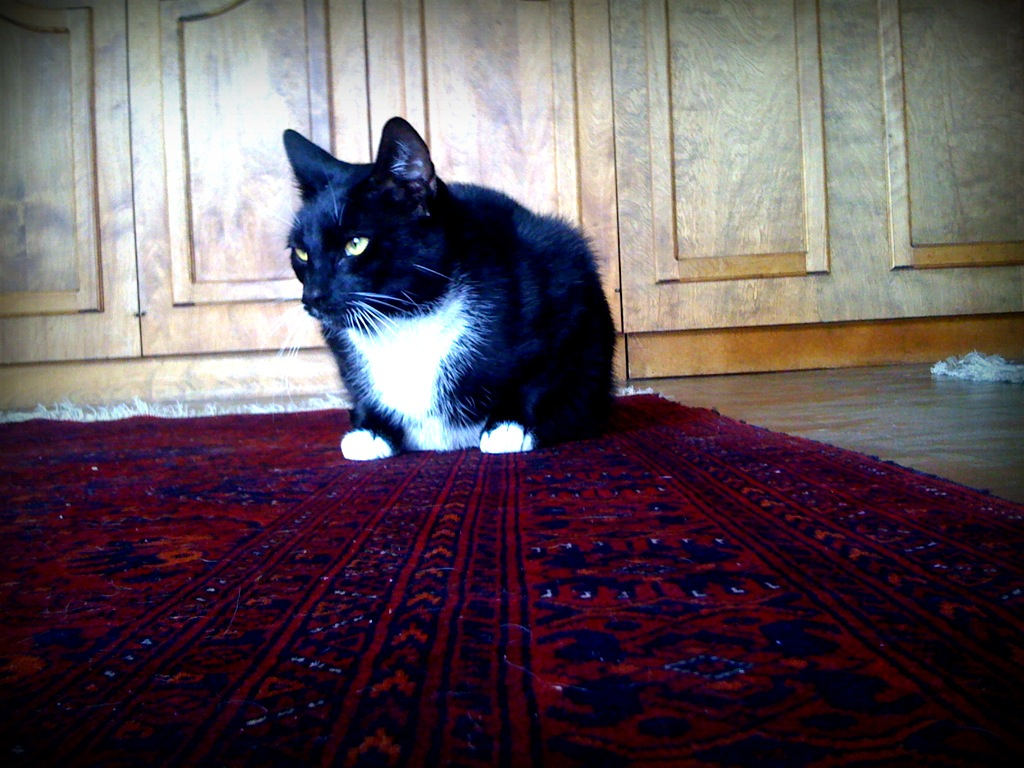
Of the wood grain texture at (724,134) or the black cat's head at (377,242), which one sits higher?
the wood grain texture at (724,134)

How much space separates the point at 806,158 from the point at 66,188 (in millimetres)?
2086

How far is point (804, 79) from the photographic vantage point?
2166 millimetres

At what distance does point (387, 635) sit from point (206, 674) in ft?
0.31

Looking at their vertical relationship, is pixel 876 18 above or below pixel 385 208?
above

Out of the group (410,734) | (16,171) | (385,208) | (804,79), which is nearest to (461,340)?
(385,208)

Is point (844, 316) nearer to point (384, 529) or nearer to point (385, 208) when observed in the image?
point (385, 208)

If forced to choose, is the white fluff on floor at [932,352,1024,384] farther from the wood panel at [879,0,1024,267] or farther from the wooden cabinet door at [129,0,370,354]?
the wooden cabinet door at [129,0,370,354]

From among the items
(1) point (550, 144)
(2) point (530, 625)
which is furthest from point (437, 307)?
(1) point (550, 144)

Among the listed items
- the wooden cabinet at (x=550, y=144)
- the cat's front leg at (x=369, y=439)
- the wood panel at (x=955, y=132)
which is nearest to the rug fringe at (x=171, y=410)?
the wooden cabinet at (x=550, y=144)

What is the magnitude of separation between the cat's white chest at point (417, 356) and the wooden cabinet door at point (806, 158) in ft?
3.85

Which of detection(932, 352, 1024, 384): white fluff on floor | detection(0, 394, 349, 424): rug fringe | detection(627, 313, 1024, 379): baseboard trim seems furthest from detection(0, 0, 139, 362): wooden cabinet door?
detection(932, 352, 1024, 384): white fluff on floor

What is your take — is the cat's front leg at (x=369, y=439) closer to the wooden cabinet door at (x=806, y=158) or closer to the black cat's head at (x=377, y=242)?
the black cat's head at (x=377, y=242)

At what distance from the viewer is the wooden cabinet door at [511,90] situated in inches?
84.9

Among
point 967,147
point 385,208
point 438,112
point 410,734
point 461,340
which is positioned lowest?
point 410,734
